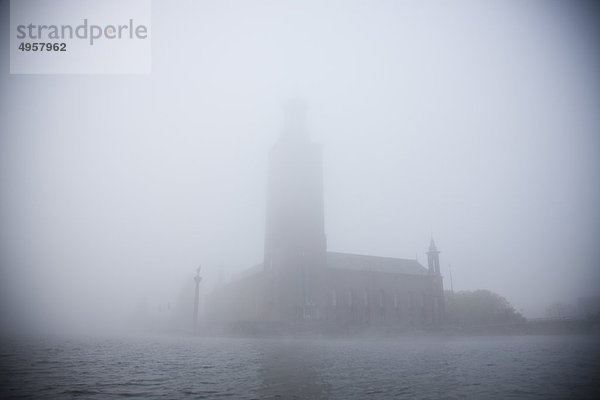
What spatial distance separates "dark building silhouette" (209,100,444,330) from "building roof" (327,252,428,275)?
23 centimetres

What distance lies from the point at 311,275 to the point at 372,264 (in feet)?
60.3

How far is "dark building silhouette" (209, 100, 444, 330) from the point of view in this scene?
5916 cm

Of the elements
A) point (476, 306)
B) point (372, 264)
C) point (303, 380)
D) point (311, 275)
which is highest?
point (372, 264)

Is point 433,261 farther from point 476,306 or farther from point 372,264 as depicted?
point 476,306

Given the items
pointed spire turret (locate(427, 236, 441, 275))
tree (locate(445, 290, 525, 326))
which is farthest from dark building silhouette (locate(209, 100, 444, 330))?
tree (locate(445, 290, 525, 326))

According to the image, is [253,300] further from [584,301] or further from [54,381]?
[584,301]

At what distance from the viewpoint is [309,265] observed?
60938 millimetres

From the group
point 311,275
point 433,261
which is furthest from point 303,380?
point 433,261

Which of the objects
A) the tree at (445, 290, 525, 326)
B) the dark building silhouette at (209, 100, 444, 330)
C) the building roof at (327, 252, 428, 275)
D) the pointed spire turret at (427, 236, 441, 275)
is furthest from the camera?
the tree at (445, 290, 525, 326)

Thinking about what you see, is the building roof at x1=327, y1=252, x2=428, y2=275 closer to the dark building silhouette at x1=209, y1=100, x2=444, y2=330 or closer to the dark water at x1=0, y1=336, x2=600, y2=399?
the dark building silhouette at x1=209, y1=100, x2=444, y2=330

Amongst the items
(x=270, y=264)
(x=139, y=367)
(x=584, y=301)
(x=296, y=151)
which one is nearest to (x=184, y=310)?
(x=270, y=264)

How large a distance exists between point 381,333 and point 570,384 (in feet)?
153

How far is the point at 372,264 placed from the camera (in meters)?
74.4

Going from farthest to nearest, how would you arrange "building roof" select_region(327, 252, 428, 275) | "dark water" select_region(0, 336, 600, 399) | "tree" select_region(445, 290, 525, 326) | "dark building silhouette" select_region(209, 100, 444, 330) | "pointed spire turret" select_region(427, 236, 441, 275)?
"tree" select_region(445, 290, 525, 326)
"pointed spire turret" select_region(427, 236, 441, 275)
"building roof" select_region(327, 252, 428, 275)
"dark building silhouette" select_region(209, 100, 444, 330)
"dark water" select_region(0, 336, 600, 399)
